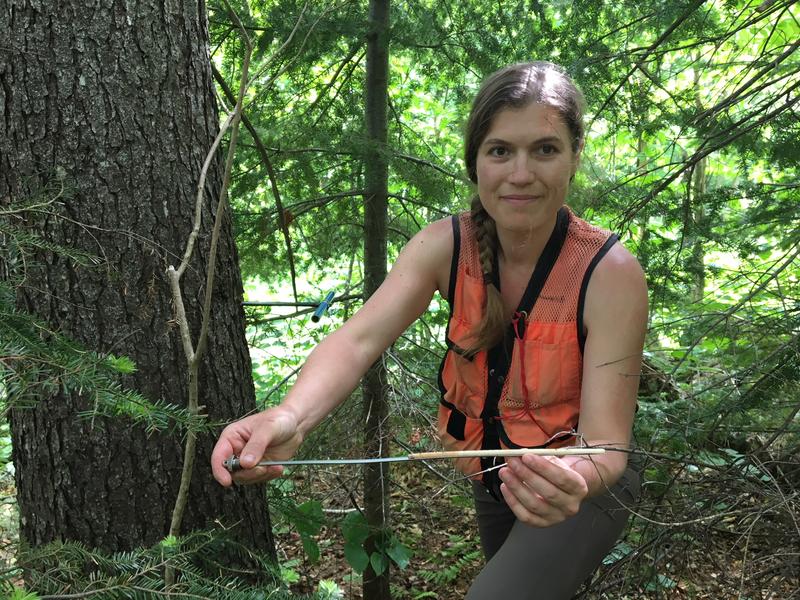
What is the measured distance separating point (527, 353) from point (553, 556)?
22.8 inches

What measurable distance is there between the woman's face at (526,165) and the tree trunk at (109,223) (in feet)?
3.04

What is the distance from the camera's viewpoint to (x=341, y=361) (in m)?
2.00

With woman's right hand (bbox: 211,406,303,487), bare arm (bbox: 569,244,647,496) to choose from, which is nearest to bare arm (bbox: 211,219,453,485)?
woman's right hand (bbox: 211,406,303,487)

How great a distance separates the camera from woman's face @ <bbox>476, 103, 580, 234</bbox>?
198 cm

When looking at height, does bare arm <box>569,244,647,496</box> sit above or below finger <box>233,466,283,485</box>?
Answer: above

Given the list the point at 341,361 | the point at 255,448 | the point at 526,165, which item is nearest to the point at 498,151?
the point at 526,165

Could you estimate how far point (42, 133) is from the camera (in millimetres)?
1890

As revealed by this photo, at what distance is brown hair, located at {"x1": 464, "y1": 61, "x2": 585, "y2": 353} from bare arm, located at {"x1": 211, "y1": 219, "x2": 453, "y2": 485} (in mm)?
155

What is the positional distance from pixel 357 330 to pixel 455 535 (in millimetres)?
2548

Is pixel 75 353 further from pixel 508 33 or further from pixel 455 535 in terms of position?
pixel 455 535

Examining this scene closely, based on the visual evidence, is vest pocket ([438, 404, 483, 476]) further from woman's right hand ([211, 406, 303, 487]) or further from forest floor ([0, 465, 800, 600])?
forest floor ([0, 465, 800, 600])

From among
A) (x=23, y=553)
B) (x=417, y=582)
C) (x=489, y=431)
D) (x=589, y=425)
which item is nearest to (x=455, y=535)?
(x=417, y=582)

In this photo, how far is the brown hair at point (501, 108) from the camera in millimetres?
1992

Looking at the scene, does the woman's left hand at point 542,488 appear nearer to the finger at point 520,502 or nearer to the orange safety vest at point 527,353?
the finger at point 520,502
